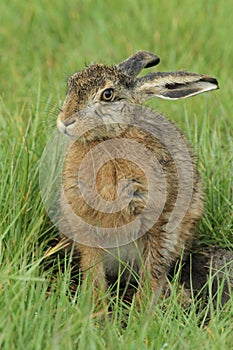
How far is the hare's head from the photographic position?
429 cm

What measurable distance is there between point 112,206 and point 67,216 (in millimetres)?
346

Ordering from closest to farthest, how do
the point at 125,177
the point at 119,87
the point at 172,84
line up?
the point at 125,177, the point at 119,87, the point at 172,84

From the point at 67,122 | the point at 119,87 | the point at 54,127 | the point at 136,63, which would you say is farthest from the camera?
the point at 54,127

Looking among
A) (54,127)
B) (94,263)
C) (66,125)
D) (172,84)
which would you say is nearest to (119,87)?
(172,84)

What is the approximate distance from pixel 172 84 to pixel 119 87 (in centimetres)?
38

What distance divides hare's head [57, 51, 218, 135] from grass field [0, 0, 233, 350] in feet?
1.61

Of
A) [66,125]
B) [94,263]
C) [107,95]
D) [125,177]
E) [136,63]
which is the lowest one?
[94,263]

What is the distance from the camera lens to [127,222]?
14.6 ft

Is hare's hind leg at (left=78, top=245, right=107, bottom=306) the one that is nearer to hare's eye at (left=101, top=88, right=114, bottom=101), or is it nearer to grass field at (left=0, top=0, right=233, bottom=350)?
grass field at (left=0, top=0, right=233, bottom=350)

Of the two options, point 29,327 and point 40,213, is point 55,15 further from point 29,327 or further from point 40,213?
point 29,327

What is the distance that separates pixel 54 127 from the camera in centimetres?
508

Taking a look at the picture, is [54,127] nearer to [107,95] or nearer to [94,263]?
[107,95]

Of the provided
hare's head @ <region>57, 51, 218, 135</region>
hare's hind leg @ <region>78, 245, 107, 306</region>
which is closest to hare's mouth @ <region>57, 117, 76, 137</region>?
hare's head @ <region>57, 51, 218, 135</region>

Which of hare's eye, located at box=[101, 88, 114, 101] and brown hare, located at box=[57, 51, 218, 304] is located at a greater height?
hare's eye, located at box=[101, 88, 114, 101]
